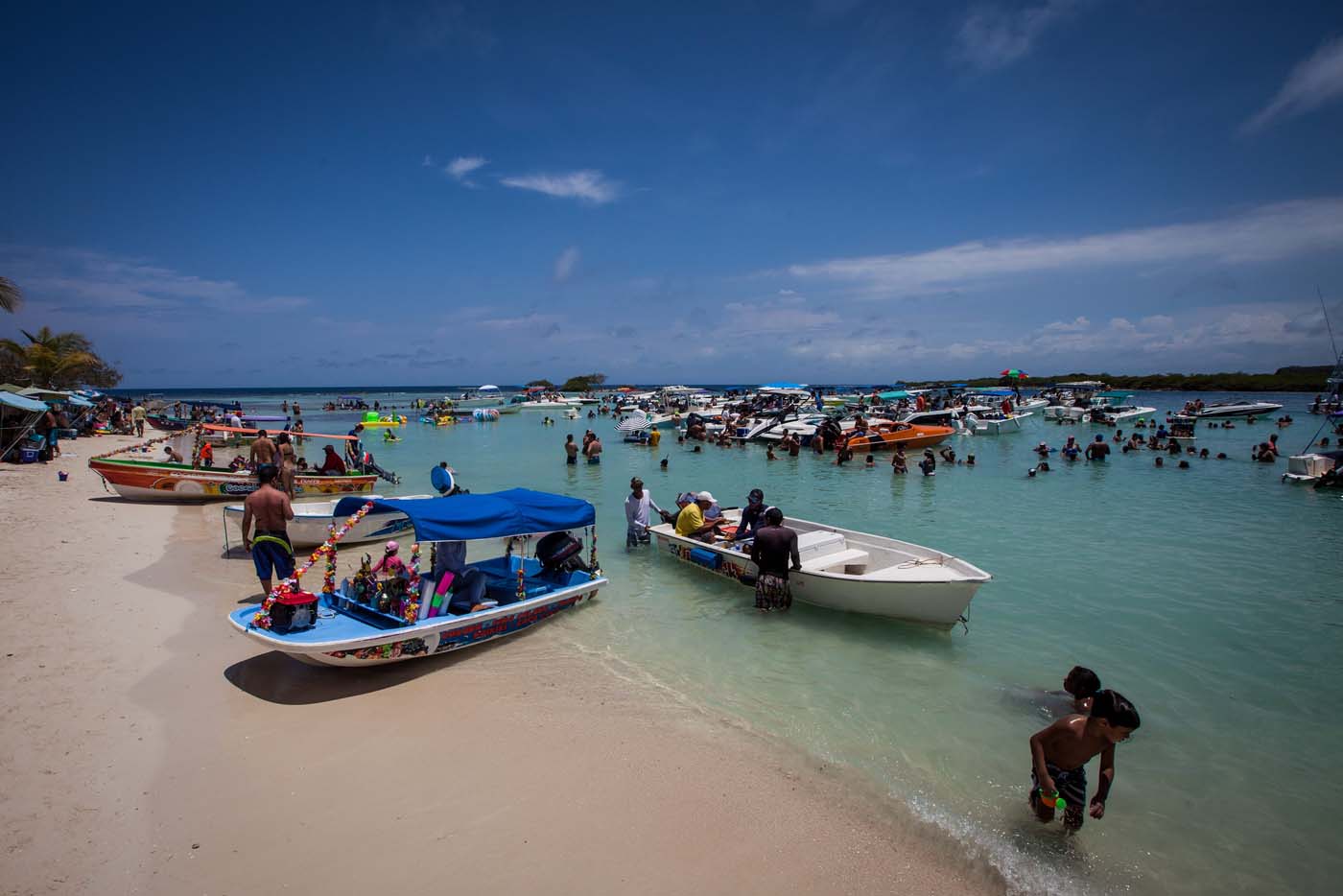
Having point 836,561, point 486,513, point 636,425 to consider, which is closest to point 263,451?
point 486,513

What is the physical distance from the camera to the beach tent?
20.6 metres

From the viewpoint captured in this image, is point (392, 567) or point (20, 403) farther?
point (20, 403)

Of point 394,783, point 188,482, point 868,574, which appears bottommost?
point 394,783

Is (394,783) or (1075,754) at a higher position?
(1075,754)

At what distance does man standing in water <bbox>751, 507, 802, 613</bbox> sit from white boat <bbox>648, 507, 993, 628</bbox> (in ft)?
1.13

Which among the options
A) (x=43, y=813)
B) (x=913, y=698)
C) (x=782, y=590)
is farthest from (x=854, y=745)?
(x=43, y=813)

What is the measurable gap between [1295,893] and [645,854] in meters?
5.10

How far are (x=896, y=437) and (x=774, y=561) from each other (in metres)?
26.2

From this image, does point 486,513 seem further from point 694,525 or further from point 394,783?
point 694,525

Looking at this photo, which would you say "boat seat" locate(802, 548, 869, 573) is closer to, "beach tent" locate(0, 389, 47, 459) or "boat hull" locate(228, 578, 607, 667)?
"boat hull" locate(228, 578, 607, 667)

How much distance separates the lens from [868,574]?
9.63m

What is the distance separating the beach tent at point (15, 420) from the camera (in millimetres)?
20578

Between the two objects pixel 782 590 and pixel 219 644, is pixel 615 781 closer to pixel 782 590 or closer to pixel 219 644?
pixel 782 590

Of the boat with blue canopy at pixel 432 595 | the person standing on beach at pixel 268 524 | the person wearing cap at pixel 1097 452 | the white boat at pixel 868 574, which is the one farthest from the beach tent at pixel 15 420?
the person wearing cap at pixel 1097 452
